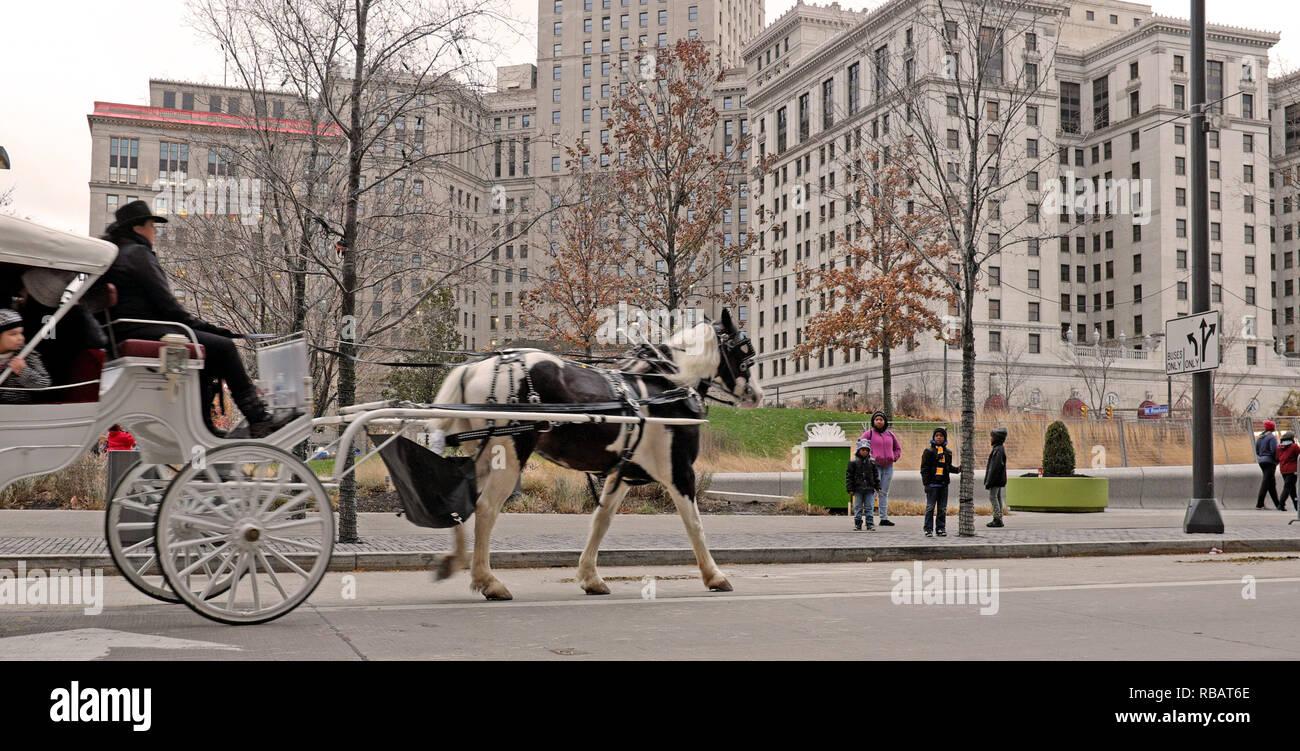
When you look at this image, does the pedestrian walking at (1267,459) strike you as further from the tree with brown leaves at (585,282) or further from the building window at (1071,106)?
the building window at (1071,106)

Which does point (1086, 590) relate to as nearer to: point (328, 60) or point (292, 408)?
point (292, 408)

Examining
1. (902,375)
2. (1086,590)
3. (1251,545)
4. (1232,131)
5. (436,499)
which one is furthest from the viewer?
(1232,131)

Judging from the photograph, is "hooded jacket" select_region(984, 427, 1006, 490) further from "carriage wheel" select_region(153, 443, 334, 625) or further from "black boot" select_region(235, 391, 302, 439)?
"black boot" select_region(235, 391, 302, 439)

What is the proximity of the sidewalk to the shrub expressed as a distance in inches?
200

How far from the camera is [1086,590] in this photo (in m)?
9.89

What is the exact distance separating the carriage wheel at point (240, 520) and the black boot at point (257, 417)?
233mm

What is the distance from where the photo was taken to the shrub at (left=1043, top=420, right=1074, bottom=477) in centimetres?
2559

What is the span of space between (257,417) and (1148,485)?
1064 inches

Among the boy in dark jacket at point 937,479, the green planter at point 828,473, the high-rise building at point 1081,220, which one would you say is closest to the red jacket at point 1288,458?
the green planter at point 828,473

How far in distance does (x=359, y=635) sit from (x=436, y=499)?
156 cm

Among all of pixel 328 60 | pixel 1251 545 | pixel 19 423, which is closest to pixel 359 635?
pixel 19 423

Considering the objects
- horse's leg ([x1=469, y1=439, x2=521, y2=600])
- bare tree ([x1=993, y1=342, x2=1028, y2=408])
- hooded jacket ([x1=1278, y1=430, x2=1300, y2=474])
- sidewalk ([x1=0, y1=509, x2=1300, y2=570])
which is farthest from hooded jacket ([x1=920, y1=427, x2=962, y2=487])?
bare tree ([x1=993, y1=342, x2=1028, y2=408])

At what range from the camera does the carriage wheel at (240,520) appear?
6520 mm

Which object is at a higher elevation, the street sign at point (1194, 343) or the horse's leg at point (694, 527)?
the street sign at point (1194, 343)
